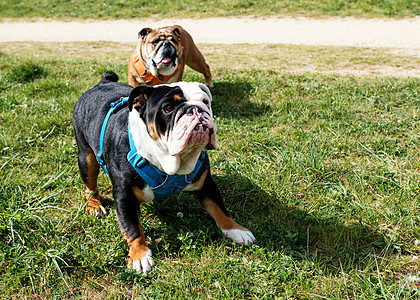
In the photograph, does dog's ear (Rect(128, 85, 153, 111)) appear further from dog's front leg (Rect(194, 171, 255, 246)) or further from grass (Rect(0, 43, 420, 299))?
grass (Rect(0, 43, 420, 299))

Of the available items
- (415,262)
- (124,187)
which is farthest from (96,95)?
(415,262)

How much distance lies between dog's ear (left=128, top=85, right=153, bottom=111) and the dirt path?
316 inches

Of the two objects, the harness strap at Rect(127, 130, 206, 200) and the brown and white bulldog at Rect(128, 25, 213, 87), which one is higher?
the brown and white bulldog at Rect(128, 25, 213, 87)

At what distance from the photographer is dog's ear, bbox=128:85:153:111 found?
8.51 feet

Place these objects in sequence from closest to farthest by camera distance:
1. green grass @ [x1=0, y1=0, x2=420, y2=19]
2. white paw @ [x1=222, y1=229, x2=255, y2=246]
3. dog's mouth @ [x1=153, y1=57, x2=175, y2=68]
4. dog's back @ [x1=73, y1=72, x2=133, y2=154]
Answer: white paw @ [x1=222, y1=229, x2=255, y2=246] → dog's back @ [x1=73, y1=72, x2=133, y2=154] → dog's mouth @ [x1=153, y1=57, x2=175, y2=68] → green grass @ [x1=0, y1=0, x2=420, y2=19]

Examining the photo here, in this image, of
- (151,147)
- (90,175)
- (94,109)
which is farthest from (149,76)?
(151,147)

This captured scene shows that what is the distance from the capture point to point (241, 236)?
9.70 ft

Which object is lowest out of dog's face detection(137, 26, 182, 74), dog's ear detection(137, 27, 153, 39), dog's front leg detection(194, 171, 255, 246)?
dog's front leg detection(194, 171, 255, 246)

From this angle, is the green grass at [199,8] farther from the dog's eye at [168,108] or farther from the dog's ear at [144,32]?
the dog's eye at [168,108]

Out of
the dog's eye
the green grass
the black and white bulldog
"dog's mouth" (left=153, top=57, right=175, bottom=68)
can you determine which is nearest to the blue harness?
the black and white bulldog

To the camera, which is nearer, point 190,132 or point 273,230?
point 190,132

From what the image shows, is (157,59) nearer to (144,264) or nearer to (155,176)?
(155,176)

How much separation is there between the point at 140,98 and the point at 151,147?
35cm

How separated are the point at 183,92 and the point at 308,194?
162 cm
